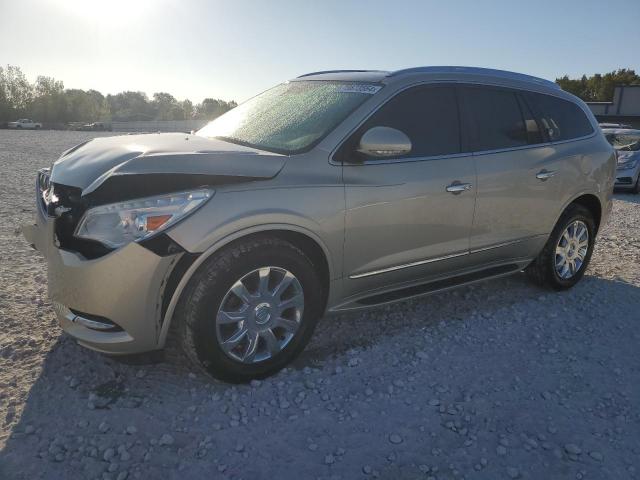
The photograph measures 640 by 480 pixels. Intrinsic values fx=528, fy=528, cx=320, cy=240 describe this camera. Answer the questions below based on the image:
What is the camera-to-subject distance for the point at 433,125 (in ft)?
12.4

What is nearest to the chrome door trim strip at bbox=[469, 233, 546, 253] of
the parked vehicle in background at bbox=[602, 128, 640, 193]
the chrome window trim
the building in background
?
the chrome window trim

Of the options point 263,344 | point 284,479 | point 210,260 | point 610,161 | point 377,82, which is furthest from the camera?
point 610,161

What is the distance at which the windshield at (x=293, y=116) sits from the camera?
3.41 meters

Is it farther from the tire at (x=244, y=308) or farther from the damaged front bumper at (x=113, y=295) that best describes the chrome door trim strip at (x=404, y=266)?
the damaged front bumper at (x=113, y=295)

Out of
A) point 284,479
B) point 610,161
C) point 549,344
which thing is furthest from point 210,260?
point 610,161

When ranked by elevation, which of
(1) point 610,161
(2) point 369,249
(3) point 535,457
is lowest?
(3) point 535,457

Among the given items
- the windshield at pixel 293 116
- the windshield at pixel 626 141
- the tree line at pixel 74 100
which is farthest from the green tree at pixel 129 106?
the windshield at pixel 293 116

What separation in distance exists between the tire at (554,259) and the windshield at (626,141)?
9354 millimetres

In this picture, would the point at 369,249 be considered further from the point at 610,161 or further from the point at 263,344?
the point at 610,161

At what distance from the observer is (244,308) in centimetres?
301

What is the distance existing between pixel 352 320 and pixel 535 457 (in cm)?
179

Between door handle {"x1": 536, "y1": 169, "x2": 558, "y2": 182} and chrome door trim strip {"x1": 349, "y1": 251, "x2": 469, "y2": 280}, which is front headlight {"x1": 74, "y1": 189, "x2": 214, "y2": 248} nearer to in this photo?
chrome door trim strip {"x1": 349, "y1": 251, "x2": 469, "y2": 280}

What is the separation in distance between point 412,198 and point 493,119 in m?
1.18

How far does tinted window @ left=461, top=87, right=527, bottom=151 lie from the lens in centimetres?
401
